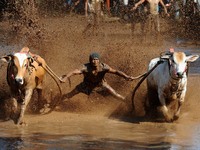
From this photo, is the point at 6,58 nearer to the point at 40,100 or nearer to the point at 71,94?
the point at 40,100

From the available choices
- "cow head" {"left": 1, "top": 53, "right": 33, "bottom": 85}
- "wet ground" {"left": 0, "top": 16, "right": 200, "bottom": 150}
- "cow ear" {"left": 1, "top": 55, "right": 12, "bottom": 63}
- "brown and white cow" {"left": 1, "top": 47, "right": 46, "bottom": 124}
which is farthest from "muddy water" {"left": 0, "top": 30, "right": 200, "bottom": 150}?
"cow ear" {"left": 1, "top": 55, "right": 12, "bottom": 63}

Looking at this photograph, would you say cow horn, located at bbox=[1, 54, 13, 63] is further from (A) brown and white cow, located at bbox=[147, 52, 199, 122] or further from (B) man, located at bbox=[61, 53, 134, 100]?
(A) brown and white cow, located at bbox=[147, 52, 199, 122]

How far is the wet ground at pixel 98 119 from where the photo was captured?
12453 millimetres

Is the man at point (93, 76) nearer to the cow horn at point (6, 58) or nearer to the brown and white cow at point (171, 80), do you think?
the brown and white cow at point (171, 80)

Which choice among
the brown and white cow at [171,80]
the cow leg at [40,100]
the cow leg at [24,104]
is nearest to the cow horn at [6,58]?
the cow leg at [24,104]

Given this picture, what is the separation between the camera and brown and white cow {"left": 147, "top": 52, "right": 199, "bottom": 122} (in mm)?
13758

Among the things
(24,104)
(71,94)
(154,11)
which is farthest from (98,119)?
(154,11)

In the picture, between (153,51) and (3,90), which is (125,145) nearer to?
(3,90)

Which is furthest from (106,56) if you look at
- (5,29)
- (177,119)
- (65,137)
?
(5,29)

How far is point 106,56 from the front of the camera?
18.0m

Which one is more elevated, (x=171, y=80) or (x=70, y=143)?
(x=171, y=80)

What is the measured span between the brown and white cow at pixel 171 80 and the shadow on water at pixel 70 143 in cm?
175

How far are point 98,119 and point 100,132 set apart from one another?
1475 mm

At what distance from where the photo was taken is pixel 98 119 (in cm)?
1500
